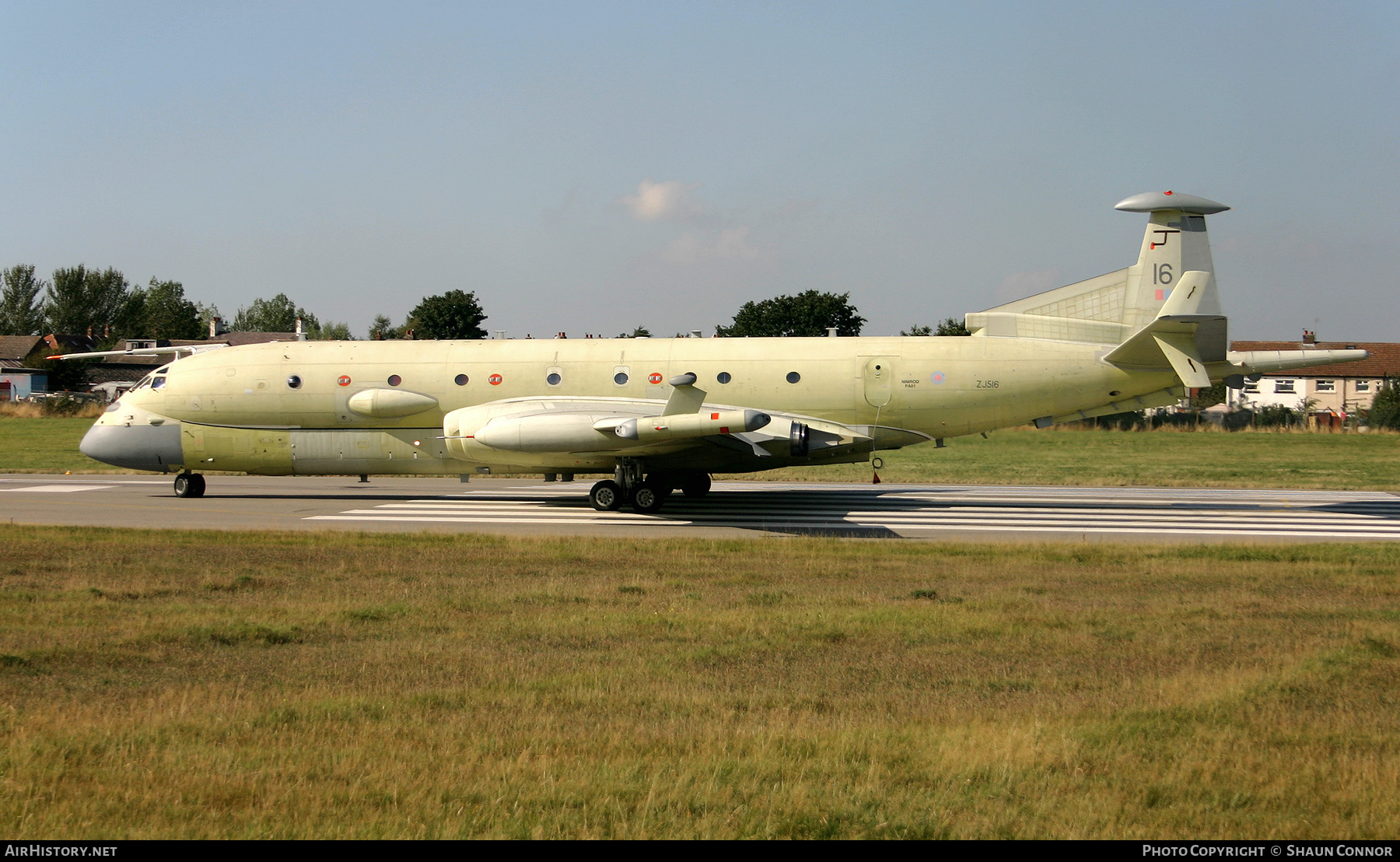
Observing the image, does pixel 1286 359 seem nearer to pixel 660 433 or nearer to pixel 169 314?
pixel 660 433

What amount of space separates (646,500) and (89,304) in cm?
12629

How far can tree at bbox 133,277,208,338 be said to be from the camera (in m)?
126

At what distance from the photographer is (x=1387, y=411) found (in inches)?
2154

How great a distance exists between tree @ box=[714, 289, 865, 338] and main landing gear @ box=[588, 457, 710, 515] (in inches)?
1802

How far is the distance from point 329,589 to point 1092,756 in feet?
30.5

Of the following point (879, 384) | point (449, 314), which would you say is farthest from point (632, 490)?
point (449, 314)

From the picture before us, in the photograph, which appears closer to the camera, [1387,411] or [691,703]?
[691,703]

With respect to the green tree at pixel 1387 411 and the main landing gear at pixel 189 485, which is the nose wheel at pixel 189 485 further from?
the green tree at pixel 1387 411

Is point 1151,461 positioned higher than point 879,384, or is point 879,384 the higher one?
point 879,384

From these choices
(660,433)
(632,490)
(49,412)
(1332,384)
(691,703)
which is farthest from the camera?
(1332,384)

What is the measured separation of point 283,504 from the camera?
24.1 metres
